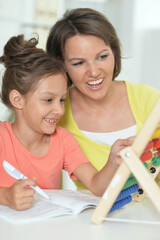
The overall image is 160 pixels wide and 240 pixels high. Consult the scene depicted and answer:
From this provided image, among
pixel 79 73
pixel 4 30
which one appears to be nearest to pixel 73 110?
pixel 79 73

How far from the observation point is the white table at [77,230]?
91 centimetres

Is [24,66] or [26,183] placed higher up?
[24,66]

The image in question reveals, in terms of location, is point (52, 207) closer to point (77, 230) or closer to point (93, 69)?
point (77, 230)

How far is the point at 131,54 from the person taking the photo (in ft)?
14.6

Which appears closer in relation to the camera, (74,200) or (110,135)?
(74,200)

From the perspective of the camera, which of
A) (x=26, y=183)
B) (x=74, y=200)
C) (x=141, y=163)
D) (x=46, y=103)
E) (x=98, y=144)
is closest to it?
(x=141, y=163)

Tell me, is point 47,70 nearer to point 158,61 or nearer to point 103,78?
point 103,78

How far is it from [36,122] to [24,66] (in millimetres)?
232

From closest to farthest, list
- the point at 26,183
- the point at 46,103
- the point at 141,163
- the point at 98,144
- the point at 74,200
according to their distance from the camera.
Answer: the point at 141,163 → the point at 26,183 → the point at 74,200 → the point at 46,103 → the point at 98,144

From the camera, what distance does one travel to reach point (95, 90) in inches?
66.1

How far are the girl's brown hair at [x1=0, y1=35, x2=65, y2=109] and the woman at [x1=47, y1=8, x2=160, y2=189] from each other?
0.53 feet

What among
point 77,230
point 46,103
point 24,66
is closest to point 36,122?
point 46,103

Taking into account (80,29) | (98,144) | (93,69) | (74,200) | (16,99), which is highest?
(80,29)

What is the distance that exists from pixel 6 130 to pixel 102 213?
68cm
